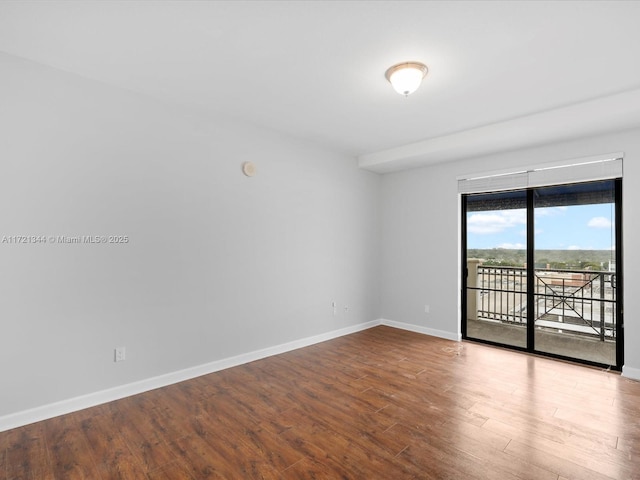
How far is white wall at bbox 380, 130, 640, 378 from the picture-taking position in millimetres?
3291

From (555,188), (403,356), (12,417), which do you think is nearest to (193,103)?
(12,417)

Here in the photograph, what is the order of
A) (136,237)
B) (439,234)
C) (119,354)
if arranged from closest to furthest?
(119,354), (136,237), (439,234)

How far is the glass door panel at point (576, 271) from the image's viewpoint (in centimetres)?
360

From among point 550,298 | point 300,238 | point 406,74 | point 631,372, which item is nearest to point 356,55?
point 406,74

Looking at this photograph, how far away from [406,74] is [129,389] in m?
3.51

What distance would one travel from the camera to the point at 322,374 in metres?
3.33

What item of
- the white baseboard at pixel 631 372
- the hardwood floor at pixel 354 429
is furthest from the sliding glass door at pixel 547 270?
the hardwood floor at pixel 354 429

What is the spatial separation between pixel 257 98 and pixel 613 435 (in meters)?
3.89

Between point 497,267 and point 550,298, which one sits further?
point 497,267

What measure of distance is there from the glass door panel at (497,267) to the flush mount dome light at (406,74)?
254 cm

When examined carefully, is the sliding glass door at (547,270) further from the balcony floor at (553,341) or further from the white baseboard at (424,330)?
the white baseboard at (424,330)

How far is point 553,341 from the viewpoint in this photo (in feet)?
13.1

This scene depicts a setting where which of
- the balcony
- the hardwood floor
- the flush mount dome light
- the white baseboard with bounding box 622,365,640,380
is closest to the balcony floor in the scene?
the balcony

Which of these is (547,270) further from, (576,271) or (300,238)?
(300,238)
